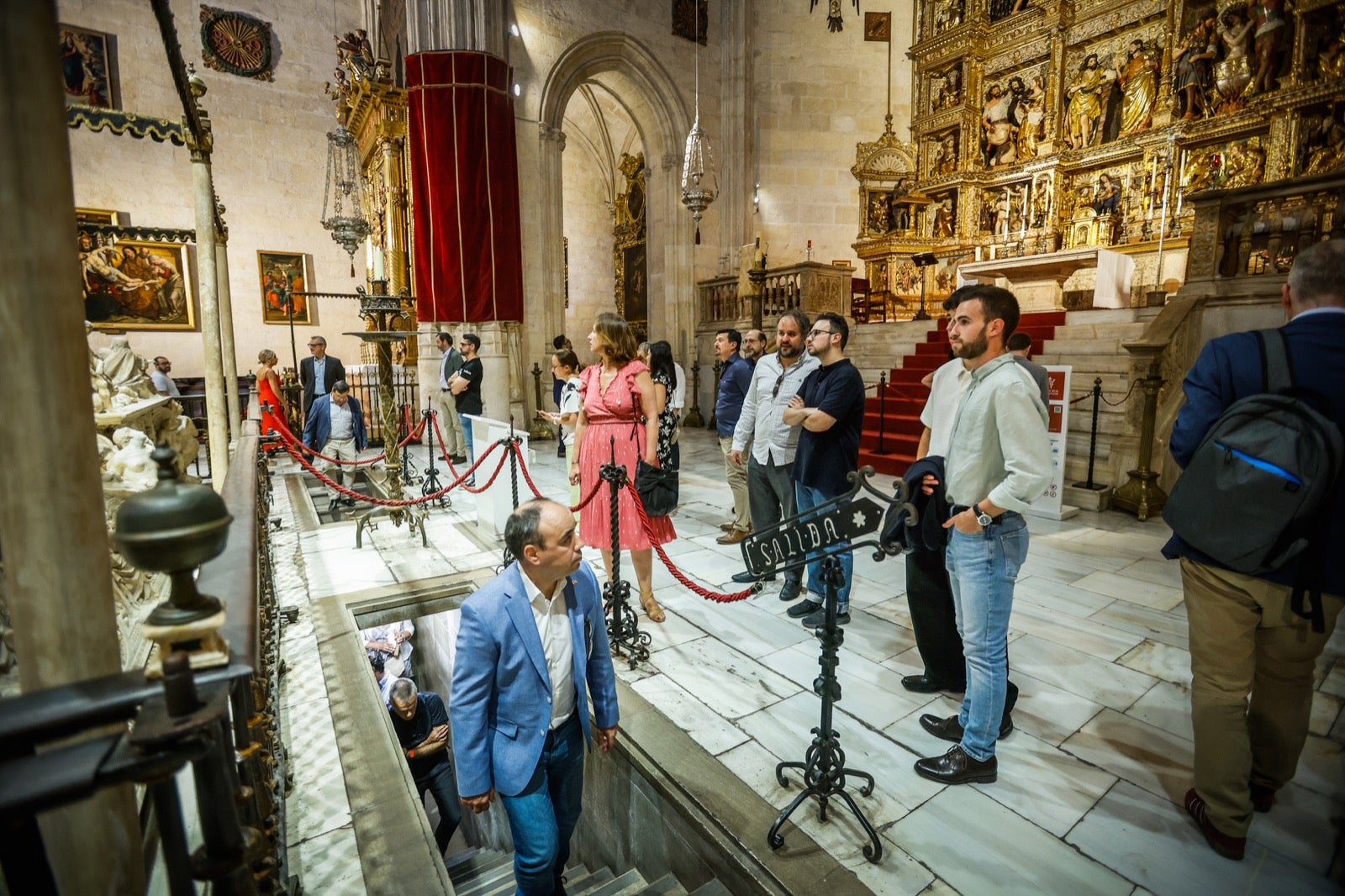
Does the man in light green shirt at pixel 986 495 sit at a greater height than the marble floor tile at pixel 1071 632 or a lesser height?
greater

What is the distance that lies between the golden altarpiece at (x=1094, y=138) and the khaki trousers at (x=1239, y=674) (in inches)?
248

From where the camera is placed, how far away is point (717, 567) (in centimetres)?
482

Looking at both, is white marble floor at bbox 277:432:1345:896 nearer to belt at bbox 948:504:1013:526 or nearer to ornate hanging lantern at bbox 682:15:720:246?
belt at bbox 948:504:1013:526

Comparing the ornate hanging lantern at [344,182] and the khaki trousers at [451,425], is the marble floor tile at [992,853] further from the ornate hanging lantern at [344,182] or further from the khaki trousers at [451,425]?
the ornate hanging lantern at [344,182]

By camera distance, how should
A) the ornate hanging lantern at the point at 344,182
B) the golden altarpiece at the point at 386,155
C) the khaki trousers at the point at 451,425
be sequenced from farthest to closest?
the ornate hanging lantern at the point at 344,182, the golden altarpiece at the point at 386,155, the khaki trousers at the point at 451,425

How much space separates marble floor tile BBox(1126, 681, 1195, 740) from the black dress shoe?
941 mm

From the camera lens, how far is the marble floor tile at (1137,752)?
2.42 metres

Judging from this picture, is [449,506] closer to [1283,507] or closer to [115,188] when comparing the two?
[1283,507]

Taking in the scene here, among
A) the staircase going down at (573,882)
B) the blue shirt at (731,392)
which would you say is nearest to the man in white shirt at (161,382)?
the blue shirt at (731,392)

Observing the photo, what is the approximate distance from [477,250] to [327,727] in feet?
Answer: 28.6

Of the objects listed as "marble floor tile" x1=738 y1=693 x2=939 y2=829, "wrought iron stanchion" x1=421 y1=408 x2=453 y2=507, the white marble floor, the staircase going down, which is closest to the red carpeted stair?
the white marble floor

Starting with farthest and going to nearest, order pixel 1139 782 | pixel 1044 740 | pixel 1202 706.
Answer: pixel 1044 740 < pixel 1139 782 < pixel 1202 706

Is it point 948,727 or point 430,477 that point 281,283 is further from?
point 948,727

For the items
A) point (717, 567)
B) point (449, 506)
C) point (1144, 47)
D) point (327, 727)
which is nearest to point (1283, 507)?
point (717, 567)
